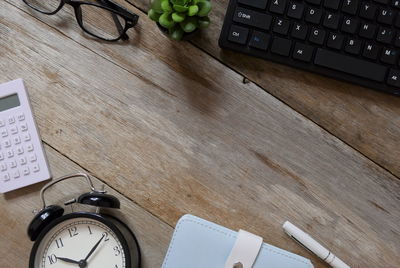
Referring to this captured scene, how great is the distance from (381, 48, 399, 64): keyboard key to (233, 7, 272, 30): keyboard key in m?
0.16

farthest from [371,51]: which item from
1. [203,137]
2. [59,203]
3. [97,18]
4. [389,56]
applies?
[59,203]

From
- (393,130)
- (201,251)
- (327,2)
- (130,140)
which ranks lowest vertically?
(201,251)

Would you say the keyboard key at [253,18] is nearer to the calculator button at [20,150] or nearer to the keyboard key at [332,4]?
the keyboard key at [332,4]

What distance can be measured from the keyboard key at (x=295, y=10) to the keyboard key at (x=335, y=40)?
0.17 feet

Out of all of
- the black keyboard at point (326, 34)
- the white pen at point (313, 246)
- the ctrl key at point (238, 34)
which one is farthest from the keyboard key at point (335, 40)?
the white pen at point (313, 246)

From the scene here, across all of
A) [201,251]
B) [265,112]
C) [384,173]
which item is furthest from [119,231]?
[384,173]

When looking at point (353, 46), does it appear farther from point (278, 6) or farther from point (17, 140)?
point (17, 140)

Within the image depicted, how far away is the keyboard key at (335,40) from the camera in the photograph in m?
0.71

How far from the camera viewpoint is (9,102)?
75 centimetres

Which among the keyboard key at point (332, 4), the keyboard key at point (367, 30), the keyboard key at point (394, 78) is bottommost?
the keyboard key at point (394, 78)

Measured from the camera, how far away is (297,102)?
29.5 inches

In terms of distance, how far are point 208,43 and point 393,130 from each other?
0.29 metres

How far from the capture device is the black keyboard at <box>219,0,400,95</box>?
2.31 ft

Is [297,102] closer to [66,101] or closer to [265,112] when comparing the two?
[265,112]
